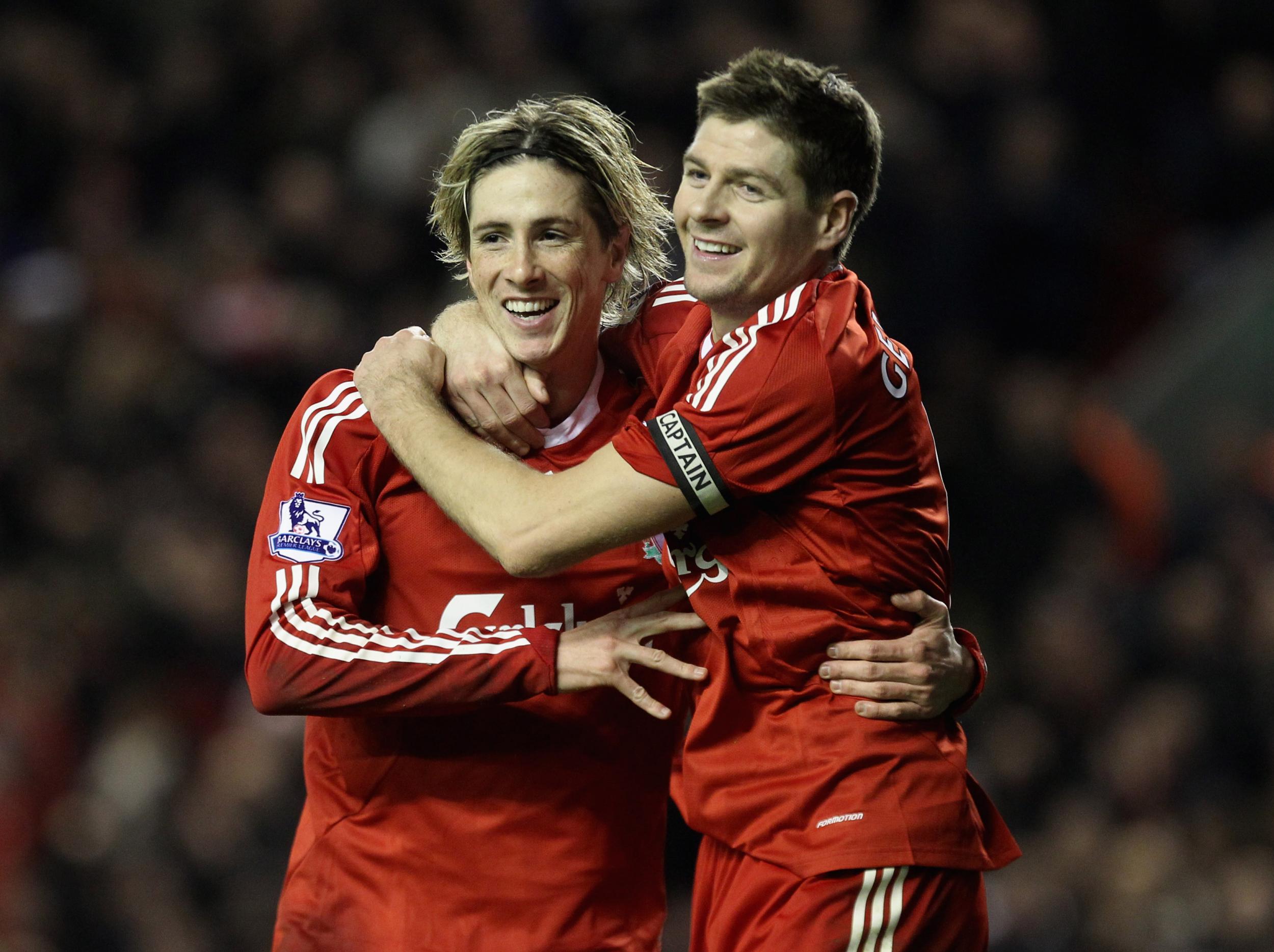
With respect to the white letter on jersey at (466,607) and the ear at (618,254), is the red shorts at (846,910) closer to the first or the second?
the white letter on jersey at (466,607)

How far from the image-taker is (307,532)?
3152mm

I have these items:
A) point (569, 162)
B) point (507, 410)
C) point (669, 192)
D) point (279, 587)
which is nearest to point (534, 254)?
point (569, 162)

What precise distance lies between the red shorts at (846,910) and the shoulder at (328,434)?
108 cm

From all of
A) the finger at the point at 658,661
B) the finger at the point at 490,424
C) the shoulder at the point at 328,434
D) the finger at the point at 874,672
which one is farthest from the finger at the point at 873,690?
the shoulder at the point at 328,434

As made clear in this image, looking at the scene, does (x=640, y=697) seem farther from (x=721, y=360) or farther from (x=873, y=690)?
(x=721, y=360)

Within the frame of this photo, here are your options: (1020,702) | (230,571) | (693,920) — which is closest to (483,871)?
(693,920)

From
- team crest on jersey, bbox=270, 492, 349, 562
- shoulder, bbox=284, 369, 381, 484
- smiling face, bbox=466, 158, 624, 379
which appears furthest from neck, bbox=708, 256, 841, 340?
team crest on jersey, bbox=270, 492, 349, 562

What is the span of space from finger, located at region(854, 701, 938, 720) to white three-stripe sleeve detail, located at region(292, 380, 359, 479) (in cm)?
117

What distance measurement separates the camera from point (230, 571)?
7.20m

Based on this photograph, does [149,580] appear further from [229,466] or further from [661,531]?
[661,531]

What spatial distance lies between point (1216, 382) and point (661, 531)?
19.1 feet

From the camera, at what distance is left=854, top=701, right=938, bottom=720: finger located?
300 centimetres

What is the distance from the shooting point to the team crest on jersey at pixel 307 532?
3143mm

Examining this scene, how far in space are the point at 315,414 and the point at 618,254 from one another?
2.44ft
